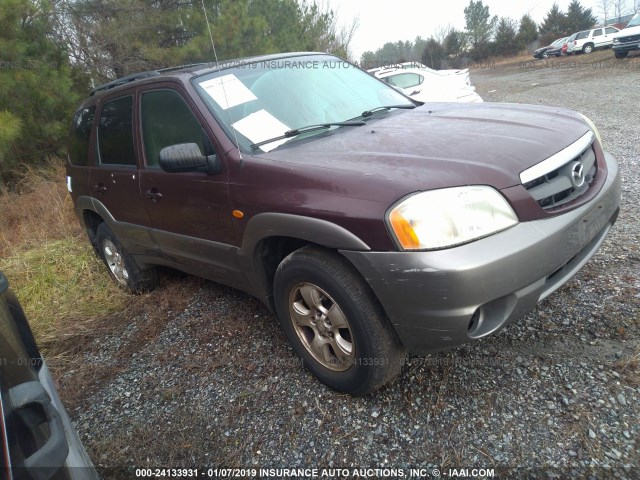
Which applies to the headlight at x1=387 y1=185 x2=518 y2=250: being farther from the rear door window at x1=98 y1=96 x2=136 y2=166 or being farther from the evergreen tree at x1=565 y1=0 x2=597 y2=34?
the evergreen tree at x1=565 y1=0 x2=597 y2=34

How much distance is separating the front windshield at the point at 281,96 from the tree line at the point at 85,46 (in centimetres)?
515

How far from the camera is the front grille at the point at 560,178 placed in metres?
2.09

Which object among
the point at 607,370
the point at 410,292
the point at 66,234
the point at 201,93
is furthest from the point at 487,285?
the point at 66,234

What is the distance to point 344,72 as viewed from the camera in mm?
3572

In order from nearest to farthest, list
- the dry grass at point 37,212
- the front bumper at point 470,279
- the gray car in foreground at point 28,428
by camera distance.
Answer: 1. the gray car in foreground at point 28,428
2. the front bumper at point 470,279
3. the dry grass at point 37,212

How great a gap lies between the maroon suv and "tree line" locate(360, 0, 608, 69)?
39946 millimetres

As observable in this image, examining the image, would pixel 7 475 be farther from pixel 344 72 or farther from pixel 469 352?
pixel 344 72

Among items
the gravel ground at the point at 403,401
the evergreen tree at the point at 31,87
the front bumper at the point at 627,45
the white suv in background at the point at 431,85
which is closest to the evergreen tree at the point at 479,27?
the front bumper at the point at 627,45

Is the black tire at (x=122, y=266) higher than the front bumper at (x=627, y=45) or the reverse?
the reverse

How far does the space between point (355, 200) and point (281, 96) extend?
128 cm

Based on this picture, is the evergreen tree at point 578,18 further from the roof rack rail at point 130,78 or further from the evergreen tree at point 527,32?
the roof rack rail at point 130,78

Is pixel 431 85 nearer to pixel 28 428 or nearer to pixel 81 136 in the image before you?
pixel 81 136

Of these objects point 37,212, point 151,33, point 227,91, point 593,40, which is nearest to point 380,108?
point 227,91

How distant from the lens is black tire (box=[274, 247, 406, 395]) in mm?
2121
